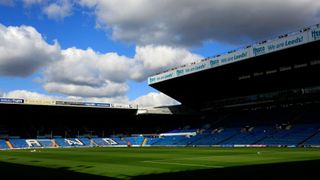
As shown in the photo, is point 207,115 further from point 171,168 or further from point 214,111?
point 171,168

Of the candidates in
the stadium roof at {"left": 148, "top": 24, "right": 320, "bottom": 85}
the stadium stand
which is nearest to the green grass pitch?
the stadium roof at {"left": 148, "top": 24, "right": 320, "bottom": 85}

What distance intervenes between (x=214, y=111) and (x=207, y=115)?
2.78m

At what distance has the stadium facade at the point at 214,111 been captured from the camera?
65.6 m

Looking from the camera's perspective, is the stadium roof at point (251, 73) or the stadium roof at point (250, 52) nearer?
the stadium roof at point (250, 52)

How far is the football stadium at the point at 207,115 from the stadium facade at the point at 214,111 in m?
0.16

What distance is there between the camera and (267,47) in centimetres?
6066

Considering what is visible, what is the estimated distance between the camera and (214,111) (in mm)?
97000

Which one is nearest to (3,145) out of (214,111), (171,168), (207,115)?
(207,115)

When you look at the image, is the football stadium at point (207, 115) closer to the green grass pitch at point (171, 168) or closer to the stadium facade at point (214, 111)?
the stadium facade at point (214, 111)

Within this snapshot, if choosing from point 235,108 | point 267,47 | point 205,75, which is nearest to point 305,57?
point 267,47

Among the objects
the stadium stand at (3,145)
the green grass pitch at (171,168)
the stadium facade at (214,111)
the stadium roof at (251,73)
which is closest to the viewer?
the green grass pitch at (171,168)

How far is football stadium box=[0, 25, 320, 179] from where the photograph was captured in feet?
201

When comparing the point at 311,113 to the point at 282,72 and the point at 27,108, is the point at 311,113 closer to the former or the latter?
the point at 282,72

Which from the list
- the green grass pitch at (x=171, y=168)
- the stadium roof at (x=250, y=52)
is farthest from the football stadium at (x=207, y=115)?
the green grass pitch at (x=171, y=168)
